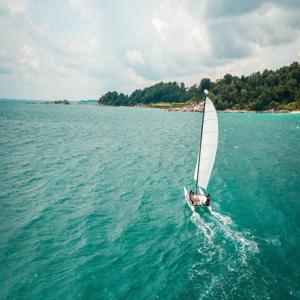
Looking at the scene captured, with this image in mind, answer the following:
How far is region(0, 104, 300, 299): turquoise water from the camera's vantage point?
20031 mm

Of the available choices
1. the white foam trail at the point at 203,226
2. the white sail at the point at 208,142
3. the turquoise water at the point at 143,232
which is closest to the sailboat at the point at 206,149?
the white sail at the point at 208,142

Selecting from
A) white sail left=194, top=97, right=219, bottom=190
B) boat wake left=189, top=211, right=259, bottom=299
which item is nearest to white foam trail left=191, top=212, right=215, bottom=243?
boat wake left=189, top=211, right=259, bottom=299

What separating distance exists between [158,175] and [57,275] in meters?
29.0

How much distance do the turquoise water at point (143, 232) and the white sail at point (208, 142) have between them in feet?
17.4

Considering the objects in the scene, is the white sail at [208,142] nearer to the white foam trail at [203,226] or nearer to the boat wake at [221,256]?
the white foam trail at [203,226]

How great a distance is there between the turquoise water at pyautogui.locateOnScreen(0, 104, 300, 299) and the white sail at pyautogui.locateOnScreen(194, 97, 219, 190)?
5.30 metres

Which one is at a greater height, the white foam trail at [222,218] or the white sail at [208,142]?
the white sail at [208,142]

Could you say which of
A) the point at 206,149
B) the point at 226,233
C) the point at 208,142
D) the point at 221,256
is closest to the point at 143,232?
the point at 221,256

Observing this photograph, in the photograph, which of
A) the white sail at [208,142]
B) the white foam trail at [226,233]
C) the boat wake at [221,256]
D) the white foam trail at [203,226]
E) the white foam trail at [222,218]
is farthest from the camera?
the white foam trail at [222,218]

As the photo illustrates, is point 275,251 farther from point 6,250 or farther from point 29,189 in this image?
point 29,189

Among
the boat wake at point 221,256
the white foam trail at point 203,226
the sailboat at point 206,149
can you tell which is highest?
the sailboat at point 206,149

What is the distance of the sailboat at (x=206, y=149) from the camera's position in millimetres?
29406

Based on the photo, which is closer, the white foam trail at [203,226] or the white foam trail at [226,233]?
the white foam trail at [226,233]

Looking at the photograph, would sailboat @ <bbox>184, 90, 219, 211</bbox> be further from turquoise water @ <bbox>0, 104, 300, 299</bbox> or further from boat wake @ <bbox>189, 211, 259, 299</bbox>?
boat wake @ <bbox>189, 211, 259, 299</bbox>
